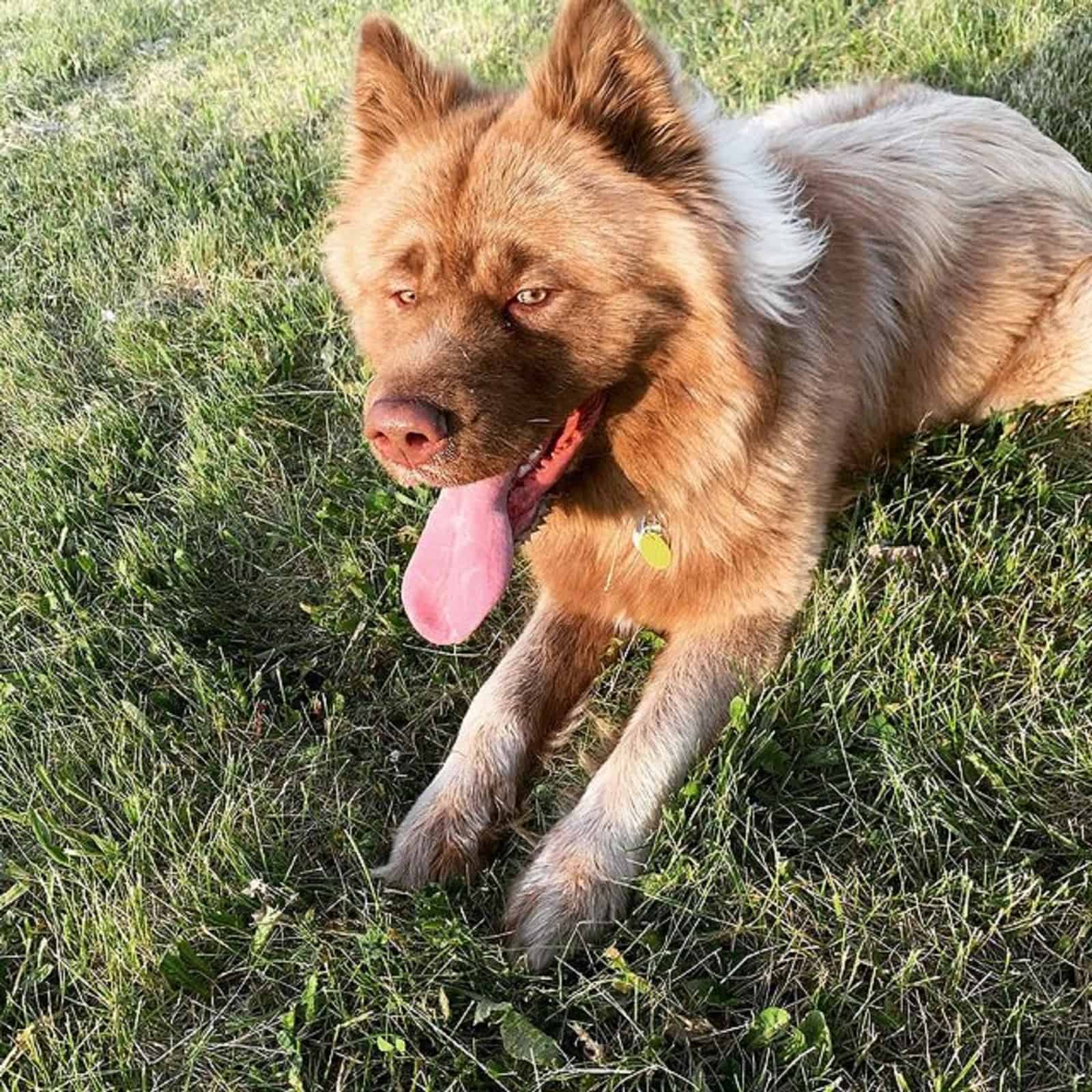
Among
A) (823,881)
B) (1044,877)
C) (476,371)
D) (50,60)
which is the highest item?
(50,60)

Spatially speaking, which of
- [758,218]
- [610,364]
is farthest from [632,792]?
[758,218]

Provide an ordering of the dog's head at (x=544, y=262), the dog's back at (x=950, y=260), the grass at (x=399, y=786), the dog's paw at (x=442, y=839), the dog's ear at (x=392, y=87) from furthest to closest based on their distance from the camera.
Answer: the dog's back at (x=950, y=260)
the dog's ear at (x=392, y=87)
the dog's paw at (x=442, y=839)
the dog's head at (x=544, y=262)
the grass at (x=399, y=786)

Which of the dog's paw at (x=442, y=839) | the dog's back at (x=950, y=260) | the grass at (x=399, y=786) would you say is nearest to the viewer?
the grass at (x=399, y=786)

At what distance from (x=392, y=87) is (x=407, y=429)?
1.08 metres

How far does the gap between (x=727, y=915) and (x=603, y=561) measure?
3.32 feet

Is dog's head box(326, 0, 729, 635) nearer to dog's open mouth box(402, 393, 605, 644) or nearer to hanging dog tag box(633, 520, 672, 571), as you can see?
dog's open mouth box(402, 393, 605, 644)

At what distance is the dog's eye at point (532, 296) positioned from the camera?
7.55 ft

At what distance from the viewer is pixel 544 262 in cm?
228

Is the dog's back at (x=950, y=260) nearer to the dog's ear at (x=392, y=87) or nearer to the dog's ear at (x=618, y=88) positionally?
the dog's ear at (x=618, y=88)

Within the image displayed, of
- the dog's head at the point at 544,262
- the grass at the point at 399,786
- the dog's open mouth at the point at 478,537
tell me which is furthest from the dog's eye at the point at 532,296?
the grass at the point at 399,786

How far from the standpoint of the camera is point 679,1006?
2018 millimetres

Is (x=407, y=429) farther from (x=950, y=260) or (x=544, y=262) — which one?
(x=950, y=260)

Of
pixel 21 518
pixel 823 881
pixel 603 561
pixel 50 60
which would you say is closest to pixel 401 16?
pixel 50 60

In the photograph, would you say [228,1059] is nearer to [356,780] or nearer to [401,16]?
[356,780]
